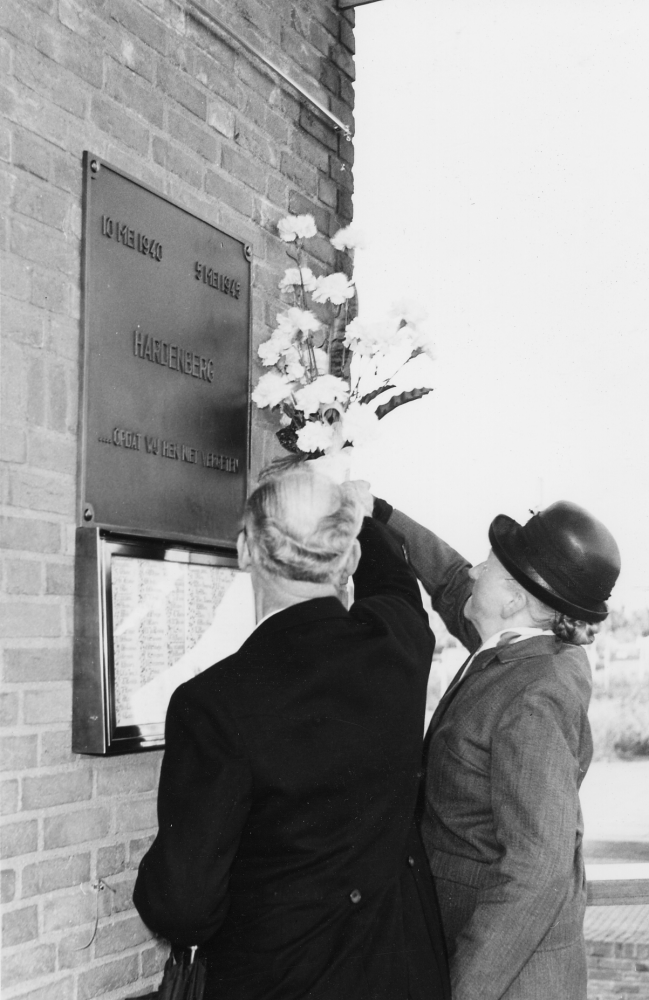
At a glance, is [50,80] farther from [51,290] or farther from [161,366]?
[161,366]

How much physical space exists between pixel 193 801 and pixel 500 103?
3.14 m

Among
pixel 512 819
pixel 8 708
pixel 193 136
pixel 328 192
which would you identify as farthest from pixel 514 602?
pixel 328 192

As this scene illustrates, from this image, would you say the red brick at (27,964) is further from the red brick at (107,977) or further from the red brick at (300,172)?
the red brick at (300,172)

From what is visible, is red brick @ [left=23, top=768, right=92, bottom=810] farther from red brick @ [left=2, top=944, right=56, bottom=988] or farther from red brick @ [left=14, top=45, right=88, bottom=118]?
red brick @ [left=14, top=45, right=88, bottom=118]

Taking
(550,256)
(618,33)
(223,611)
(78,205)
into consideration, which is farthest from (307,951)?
(618,33)

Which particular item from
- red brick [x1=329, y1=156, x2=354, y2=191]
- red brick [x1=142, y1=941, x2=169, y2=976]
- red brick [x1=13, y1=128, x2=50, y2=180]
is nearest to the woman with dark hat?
red brick [x1=142, y1=941, x2=169, y2=976]

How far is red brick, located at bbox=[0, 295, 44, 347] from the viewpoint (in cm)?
214

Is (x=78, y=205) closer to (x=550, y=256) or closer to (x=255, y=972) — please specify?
(x=255, y=972)

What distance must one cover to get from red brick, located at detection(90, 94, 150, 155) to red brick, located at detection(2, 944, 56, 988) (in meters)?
1.79

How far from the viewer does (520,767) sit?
2018mm

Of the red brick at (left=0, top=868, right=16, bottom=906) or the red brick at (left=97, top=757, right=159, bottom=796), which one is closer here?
the red brick at (left=0, top=868, right=16, bottom=906)

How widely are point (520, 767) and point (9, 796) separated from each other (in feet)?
3.26

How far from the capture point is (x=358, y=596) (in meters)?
2.07

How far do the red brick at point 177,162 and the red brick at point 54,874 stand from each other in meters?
1.67
